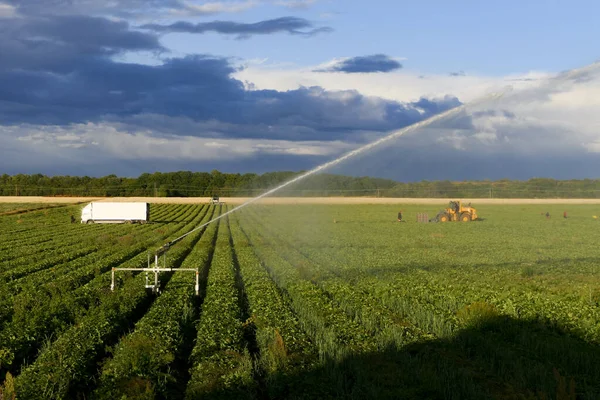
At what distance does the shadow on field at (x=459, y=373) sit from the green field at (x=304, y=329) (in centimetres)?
4

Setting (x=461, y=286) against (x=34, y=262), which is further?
(x=34, y=262)

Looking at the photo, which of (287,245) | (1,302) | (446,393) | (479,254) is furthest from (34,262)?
(446,393)

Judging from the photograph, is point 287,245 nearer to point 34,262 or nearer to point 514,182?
point 34,262

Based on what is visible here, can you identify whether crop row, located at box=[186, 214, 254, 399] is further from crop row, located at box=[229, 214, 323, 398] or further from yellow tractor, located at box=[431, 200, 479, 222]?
yellow tractor, located at box=[431, 200, 479, 222]

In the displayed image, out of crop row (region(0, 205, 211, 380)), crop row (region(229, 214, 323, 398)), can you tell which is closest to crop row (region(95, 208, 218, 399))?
crop row (region(229, 214, 323, 398))

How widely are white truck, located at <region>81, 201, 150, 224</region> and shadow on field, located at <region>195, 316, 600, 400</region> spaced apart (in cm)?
5595

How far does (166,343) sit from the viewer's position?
42.2ft

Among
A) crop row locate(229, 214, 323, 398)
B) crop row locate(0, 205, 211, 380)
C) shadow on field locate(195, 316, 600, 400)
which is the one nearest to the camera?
shadow on field locate(195, 316, 600, 400)

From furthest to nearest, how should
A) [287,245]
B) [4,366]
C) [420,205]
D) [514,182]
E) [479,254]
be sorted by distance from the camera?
[514,182] → [420,205] → [287,245] → [479,254] → [4,366]

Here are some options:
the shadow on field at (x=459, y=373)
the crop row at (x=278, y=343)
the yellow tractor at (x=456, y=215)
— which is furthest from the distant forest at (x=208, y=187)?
the shadow on field at (x=459, y=373)

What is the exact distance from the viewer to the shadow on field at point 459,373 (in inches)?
388

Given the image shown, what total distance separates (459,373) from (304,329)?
4582mm

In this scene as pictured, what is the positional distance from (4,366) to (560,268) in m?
22.9

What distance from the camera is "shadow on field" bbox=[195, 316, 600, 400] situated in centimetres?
985
